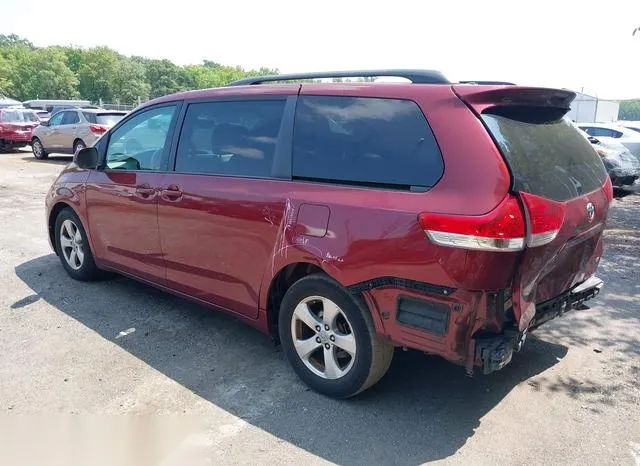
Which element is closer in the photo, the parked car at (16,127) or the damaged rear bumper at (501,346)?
the damaged rear bumper at (501,346)

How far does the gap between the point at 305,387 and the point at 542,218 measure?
1.79m

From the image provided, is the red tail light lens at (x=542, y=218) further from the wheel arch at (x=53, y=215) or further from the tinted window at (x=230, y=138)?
the wheel arch at (x=53, y=215)

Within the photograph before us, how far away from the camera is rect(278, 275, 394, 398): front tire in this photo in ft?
10.3

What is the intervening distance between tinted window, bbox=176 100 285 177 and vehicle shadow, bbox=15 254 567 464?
131 cm

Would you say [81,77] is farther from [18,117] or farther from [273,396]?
[273,396]

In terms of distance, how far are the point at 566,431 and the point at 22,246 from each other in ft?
21.2

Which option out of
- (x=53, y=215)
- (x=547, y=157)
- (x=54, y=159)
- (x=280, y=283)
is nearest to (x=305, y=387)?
(x=280, y=283)

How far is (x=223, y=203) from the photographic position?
3797 mm

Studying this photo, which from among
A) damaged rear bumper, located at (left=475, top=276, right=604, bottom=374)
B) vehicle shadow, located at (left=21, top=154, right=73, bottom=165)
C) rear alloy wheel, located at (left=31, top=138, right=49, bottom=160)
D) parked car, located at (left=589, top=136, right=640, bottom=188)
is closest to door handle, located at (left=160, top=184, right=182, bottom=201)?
damaged rear bumper, located at (left=475, top=276, right=604, bottom=374)

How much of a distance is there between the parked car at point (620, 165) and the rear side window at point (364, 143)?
10921 mm

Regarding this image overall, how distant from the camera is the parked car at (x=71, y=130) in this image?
1642 centimetres

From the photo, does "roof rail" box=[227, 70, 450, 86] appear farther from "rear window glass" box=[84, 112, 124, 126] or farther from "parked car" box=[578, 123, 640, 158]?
"rear window glass" box=[84, 112, 124, 126]

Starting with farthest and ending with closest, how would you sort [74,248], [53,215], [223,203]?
[53,215]
[74,248]
[223,203]

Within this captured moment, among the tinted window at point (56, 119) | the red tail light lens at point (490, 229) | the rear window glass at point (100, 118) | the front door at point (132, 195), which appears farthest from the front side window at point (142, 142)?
the tinted window at point (56, 119)
